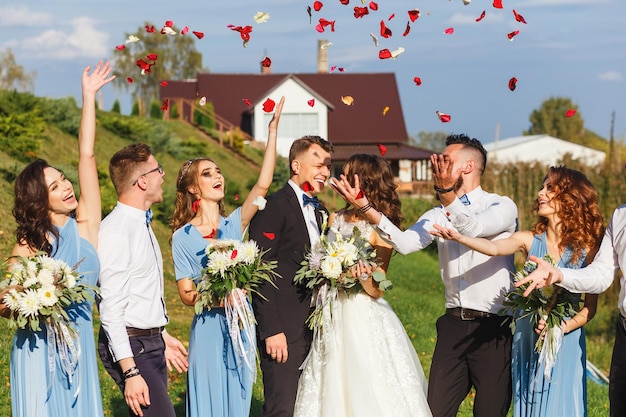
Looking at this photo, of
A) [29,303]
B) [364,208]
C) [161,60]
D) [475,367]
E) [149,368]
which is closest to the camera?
[29,303]

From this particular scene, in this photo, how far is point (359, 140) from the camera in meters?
56.7

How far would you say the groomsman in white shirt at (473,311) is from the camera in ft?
21.9

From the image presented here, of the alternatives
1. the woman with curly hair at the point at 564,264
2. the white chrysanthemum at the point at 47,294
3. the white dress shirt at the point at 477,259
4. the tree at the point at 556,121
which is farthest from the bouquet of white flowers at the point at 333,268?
the tree at the point at 556,121

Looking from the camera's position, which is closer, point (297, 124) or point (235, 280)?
point (235, 280)

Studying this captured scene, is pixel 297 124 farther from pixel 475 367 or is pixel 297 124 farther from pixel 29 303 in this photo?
pixel 29 303

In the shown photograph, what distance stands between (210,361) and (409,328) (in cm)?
935

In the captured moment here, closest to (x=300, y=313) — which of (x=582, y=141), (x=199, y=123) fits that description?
(x=199, y=123)

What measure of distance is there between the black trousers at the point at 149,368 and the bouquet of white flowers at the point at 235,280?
660 millimetres

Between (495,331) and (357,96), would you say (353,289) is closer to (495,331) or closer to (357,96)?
(495,331)

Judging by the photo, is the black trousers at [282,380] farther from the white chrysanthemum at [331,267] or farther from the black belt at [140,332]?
the black belt at [140,332]

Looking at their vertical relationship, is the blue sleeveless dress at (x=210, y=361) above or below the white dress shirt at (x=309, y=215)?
below

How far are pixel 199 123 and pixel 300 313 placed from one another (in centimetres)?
3991

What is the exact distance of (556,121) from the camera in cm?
11788

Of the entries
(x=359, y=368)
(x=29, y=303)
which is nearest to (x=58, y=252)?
(x=29, y=303)
